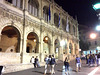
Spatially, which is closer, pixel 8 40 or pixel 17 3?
pixel 17 3

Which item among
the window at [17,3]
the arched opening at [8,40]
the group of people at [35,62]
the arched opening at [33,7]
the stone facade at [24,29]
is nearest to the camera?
the stone facade at [24,29]

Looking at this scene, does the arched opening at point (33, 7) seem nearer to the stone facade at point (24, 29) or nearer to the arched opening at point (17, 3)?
the stone facade at point (24, 29)

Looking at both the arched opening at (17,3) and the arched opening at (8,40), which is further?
the arched opening at (8,40)

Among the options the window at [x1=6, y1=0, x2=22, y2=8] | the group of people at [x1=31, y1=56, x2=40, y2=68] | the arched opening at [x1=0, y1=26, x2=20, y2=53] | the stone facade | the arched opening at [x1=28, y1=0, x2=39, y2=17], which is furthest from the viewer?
the arched opening at [x1=28, y1=0, x2=39, y2=17]

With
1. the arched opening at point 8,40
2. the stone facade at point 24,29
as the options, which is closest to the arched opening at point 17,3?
the stone facade at point 24,29

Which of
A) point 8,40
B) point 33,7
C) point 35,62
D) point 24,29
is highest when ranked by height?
point 33,7

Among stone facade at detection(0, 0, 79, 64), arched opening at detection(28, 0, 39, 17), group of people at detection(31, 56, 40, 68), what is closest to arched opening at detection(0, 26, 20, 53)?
stone facade at detection(0, 0, 79, 64)

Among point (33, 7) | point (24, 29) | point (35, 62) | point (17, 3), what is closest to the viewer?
point (35, 62)

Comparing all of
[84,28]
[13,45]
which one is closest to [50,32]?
[13,45]

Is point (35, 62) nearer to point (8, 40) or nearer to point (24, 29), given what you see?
point (24, 29)

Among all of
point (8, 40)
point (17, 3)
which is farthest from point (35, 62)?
point (17, 3)

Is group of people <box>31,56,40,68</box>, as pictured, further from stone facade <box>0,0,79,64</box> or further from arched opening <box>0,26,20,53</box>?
arched opening <box>0,26,20,53</box>

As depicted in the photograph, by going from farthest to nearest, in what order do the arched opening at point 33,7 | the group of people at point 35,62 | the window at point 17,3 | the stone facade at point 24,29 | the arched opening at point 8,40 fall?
the arched opening at point 33,7
the arched opening at point 8,40
the group of people at point 35,62
the window at point 17,3
the stone facade at point 24,29

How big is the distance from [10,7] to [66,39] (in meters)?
18.0
